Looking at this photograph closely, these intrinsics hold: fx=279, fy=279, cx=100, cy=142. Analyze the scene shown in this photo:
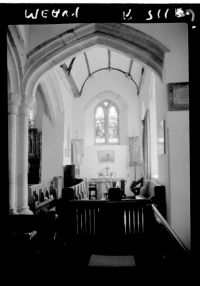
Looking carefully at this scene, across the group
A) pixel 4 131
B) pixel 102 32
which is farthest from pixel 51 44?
pixel 4 131

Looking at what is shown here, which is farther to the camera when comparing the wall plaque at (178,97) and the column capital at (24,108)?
the column capital at (24,108)

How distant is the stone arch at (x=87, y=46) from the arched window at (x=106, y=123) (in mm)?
6868

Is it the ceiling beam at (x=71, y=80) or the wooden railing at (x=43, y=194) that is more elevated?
the ceiling beam at (x=71, y=80)

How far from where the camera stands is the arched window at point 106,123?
11.7 metres

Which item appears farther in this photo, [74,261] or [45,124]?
[45,124]

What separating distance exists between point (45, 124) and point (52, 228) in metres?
6.79

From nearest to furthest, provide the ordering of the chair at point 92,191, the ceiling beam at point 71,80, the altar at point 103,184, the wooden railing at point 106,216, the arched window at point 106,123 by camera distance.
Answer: the wooden railing at point 106,216 → the ceiling beam at point 71,80 → the altar at point 103,184 → the chair at point 92,191 → the arched window at point 106,123

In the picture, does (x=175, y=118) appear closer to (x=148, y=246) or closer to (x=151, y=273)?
(x=148, y=246)

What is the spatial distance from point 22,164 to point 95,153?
6.73 m

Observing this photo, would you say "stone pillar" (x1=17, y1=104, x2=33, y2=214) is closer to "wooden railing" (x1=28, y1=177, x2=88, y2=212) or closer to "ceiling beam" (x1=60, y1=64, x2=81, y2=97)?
"wooden railing" (x1=28, y1=177, x2=88, y2=212)

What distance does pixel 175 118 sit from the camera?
150 inches

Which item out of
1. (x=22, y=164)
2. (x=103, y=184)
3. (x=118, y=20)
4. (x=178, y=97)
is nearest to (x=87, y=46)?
(x=178, y=97)
